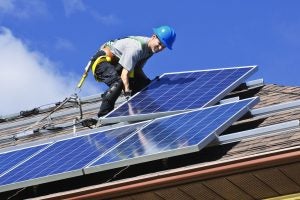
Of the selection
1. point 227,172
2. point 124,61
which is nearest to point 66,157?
point 124,61

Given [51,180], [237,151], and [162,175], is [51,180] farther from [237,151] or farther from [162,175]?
[237,151]

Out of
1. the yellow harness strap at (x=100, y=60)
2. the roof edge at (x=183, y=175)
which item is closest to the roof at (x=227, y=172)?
the roof edge at (x=183, y=175)

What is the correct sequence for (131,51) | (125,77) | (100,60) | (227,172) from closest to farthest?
(227,172) → (125,77) → (131,51) → (100,60)

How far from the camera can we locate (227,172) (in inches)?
354

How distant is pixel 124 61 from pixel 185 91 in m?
1.02

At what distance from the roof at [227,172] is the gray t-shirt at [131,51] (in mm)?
1943

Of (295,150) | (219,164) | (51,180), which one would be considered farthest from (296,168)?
(51,180)

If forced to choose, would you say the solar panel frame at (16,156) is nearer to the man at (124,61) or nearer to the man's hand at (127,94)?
the man at (124,61)

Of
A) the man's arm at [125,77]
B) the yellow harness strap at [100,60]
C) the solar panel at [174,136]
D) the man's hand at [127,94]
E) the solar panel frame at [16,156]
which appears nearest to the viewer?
the solar panel at [174,136]

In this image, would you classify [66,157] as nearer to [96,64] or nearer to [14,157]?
[14,157]

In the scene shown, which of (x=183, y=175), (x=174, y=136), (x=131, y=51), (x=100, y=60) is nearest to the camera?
(x=183, y=175)

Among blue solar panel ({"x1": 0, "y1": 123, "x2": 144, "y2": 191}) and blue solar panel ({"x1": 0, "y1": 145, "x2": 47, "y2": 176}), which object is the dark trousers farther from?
blue solar panel ({"x1": 0, "y1": 145, "x2": 47, "y2": 176})

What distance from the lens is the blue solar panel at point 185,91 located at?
11.6 m

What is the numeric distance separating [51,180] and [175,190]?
159 centimetres
